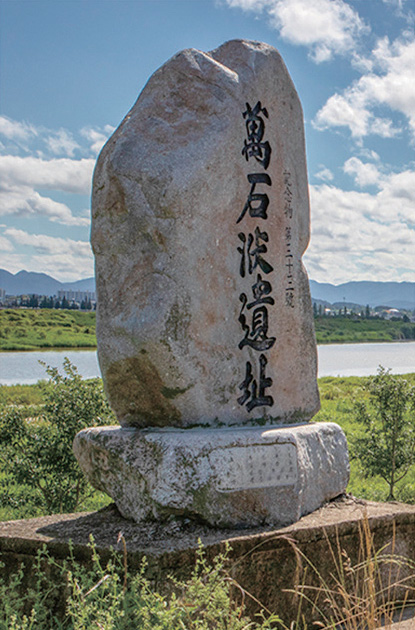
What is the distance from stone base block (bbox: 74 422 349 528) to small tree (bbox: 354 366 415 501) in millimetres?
2655

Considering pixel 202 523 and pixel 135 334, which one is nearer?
pixel 202 523

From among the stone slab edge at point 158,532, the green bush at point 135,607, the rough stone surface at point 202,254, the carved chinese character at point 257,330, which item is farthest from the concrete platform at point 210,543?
the carved chinese character at point 257,330

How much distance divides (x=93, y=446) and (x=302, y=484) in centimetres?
137

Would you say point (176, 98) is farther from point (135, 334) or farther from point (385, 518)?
point (385, 518)

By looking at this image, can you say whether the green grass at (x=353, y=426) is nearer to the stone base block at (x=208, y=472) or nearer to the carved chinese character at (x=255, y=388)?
the carved chinese character at (x=255, y=388)

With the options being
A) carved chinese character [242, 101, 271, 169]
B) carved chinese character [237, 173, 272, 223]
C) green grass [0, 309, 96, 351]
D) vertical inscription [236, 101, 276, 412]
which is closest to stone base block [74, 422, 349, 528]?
vertical inscription [236, 101, 276, 412]

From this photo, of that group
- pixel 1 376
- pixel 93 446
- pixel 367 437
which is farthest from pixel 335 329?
pixel 93 446

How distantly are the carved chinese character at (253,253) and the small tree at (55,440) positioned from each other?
208cm

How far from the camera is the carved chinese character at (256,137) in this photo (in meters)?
4.48

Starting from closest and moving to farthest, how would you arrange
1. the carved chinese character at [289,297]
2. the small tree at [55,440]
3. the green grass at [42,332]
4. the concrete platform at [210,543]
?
1. the concrete platform at [210,543]
2. the carved chinese character at [289,297]
3. the small tree at [55,440]
4. the green grass at [42,332]

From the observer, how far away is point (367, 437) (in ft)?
22.7

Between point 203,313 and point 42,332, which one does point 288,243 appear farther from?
point 42,332

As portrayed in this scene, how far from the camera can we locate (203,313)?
4.11 meters

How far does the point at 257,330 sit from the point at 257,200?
93 cm
